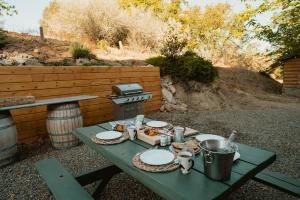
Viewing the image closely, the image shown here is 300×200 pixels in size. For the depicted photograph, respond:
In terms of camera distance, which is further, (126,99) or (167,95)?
(167,95)

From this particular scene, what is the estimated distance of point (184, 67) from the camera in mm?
7223

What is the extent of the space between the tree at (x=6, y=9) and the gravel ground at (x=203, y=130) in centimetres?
696

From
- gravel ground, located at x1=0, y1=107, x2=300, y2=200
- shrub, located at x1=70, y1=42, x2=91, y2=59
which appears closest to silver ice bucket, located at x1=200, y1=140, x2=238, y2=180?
gravel ground, located at x1=0, y1=107, x2=300, y2=200

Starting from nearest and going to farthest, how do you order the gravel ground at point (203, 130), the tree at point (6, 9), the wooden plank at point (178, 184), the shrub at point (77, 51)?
the wooden plank at point (178, 184) → the gravel ground at point (203, 130) → the shrub at point (77, 51) → the tree at point (6, 9)

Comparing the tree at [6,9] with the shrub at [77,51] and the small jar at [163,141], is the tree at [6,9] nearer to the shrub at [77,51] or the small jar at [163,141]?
the shrub at [77,51]

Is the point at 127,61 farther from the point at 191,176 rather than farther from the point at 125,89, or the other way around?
the point at 191,176

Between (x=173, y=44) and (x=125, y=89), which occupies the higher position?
(x=173, y=44)

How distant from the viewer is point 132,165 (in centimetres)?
145

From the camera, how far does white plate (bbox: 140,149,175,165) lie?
55.8 inches

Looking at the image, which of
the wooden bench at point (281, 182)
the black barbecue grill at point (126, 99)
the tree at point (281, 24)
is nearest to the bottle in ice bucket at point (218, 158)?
the wooden bench at point (281, 182)

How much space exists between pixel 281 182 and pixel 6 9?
398 inches

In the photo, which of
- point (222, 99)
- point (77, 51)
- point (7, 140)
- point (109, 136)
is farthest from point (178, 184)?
point (222, 99)

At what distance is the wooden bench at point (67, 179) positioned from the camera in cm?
155

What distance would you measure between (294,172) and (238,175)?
2.12 meters
